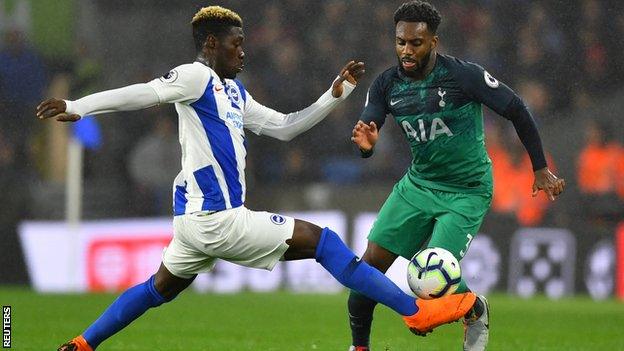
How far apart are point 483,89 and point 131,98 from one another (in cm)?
208

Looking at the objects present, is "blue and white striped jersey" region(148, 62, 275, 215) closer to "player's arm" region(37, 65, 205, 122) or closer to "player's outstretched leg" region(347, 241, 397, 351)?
"player's arm" region(37, 65, 205, 122)

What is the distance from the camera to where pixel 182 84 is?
6859 millimetres

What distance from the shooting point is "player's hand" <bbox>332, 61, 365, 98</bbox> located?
7648 mm

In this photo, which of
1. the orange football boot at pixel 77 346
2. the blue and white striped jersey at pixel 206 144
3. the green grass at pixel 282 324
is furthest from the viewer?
the green grass at pixel 282 324

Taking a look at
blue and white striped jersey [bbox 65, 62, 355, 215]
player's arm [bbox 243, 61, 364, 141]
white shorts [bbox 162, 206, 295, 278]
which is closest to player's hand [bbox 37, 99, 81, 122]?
blue and white striped jersey [bbox 65, 62, 355, 215]

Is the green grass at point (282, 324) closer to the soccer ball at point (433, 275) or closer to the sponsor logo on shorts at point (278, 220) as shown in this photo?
the soccer ball at point (433, 275)

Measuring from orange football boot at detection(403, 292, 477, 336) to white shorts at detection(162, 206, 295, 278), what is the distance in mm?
803

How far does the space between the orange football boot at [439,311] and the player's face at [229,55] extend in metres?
1.63

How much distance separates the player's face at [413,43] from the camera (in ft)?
24.7

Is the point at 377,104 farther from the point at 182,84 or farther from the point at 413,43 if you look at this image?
the point at 182,84

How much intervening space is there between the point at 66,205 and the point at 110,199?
690 millimetres

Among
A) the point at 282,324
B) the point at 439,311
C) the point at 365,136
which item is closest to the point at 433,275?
the point at 439,311

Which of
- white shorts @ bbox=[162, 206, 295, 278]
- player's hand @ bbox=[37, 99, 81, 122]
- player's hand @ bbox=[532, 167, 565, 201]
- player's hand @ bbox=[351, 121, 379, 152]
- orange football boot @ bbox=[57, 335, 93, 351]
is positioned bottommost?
orange football boot @ bbox=[57, 335, 93, 351]

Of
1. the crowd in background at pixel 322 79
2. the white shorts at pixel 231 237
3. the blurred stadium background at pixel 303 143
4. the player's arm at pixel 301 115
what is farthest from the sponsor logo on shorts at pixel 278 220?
the crowd in background at pixel 322 79
